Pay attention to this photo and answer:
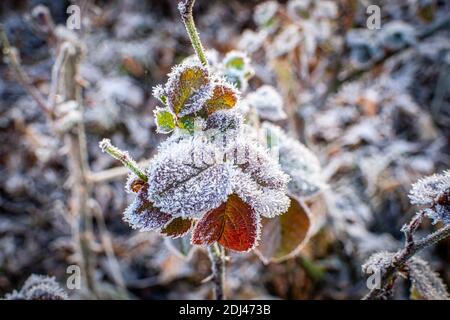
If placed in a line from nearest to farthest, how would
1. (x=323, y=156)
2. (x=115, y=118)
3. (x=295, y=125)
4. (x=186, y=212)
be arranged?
(x=186, y=212)
(x=295, y=125)
(x=323, y=156)
(x=115, y=118)

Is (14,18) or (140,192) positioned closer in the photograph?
(140,192)

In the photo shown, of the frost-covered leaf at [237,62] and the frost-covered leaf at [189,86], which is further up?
the frost-covered leaf at [237,62]

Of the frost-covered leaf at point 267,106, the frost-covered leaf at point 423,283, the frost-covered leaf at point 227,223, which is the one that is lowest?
the frost-covered leaf at point 423,283

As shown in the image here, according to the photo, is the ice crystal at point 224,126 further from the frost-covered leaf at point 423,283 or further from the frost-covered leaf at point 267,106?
the frost-covered leaf at point 423,283

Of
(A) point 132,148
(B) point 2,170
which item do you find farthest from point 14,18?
(A) point 132,148

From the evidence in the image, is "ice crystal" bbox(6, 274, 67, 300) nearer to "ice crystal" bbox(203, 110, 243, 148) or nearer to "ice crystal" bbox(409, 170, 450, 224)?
"ice crystal" bbox(203, 110, 243, 148)

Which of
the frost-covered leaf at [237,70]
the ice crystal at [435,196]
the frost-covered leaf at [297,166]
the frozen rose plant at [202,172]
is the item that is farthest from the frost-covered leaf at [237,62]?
the ice crystal at [435,196]
